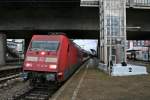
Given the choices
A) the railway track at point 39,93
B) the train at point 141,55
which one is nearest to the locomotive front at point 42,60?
the railway track at point 39,93

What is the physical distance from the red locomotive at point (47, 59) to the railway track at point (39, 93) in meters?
0.57

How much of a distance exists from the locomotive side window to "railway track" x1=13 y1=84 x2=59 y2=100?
2244 mm

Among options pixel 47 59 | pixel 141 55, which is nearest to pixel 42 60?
pixel 47 59

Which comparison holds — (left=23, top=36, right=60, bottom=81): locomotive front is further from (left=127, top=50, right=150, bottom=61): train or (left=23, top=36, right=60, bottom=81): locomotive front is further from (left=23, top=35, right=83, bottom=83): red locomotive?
(left=127, top=50, right=150, bottom=61): train

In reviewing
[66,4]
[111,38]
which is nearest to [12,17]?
[66,4]

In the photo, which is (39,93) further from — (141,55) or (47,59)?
(141,55)

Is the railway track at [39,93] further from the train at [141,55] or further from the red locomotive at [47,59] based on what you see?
the train at [141,55]

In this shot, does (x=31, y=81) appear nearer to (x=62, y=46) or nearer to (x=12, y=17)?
(x=62, y=46)

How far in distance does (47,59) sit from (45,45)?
3.83 ft

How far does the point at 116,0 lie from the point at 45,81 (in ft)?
71.0

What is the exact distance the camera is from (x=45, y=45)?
2111 centimetres

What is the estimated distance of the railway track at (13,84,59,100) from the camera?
53.8ft

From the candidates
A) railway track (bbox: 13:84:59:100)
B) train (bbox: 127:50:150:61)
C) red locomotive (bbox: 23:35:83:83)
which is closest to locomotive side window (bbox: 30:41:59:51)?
red locomotive (bbox: 23:35:83:83)

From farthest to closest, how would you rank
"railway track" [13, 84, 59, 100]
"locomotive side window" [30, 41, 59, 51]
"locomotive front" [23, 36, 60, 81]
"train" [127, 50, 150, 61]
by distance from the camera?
"train" [127, 50, 150, 61]
"locomotive side window" [30, 41, 59, 51]
"locomotive front" [23, 36, 60, 81]
"railway track" [13, 84, 59, 100]
